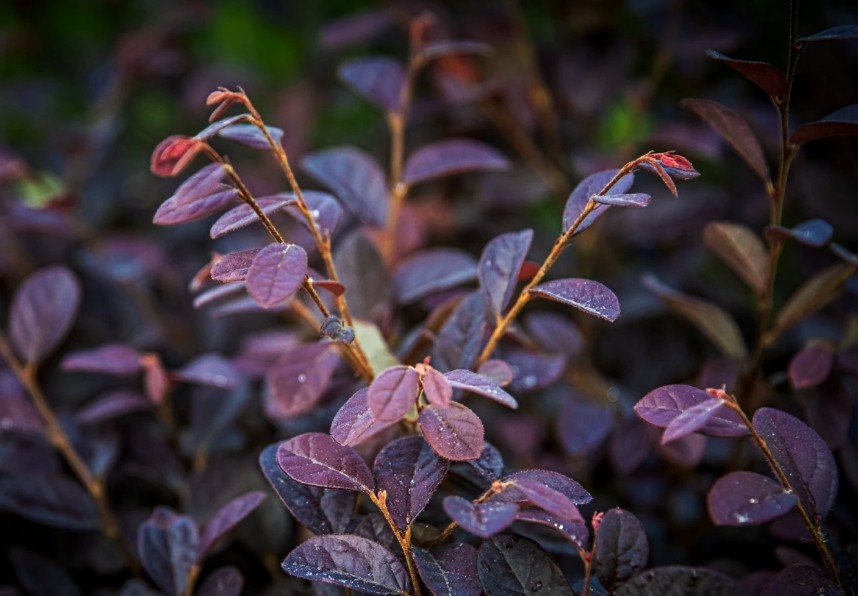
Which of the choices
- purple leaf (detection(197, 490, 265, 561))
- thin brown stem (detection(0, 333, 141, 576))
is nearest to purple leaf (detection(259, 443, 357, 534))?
purple leaf (detection(197, 490, 265, 561))

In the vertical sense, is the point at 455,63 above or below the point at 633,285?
above

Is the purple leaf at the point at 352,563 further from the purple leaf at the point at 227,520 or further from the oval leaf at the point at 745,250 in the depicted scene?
the oval leaf at the point at 745,250

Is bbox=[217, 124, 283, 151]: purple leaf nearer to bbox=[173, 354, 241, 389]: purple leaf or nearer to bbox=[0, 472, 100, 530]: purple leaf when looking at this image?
bbox=[173, 354, 241, 389]: purple leaf

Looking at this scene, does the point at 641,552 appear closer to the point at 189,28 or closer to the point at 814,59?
the point at 814,59

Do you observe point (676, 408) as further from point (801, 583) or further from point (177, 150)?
point (177, 150)

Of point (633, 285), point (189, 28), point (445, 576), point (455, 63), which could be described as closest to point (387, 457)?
point (445, 576)

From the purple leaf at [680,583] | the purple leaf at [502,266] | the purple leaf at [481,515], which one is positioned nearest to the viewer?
the purple leaf at [481,515]

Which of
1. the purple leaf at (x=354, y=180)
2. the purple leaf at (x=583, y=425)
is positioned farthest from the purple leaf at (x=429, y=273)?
the purple leaf at (x=583, y=425)
